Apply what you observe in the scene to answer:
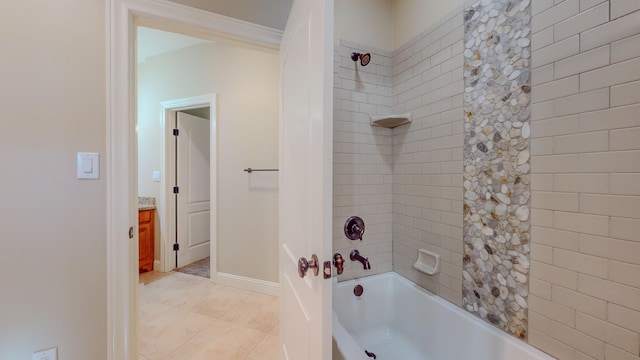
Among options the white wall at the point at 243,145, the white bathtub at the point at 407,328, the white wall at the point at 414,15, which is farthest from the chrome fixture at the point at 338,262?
the white wall at the point at 243,145

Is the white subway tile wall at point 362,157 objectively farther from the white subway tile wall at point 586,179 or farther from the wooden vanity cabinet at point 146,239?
the wooden vanity cabinet at point 146,239

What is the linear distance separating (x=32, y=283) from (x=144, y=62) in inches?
122

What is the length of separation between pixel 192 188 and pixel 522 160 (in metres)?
3.52

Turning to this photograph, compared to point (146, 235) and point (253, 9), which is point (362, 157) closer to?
point (253, 9)

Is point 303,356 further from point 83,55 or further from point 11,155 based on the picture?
point 83,55

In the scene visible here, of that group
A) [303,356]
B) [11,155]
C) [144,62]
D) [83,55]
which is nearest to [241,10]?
[83,55]

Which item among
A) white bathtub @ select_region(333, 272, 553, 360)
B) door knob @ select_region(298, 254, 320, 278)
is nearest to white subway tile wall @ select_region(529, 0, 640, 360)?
white bathtub @ select_region(333, 272, 553, 360)

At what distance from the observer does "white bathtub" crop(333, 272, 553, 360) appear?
1127 millimetres

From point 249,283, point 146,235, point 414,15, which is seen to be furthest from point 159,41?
point 249,283

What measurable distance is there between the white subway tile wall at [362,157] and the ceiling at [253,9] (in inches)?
16.7

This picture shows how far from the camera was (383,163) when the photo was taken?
72.6 inches

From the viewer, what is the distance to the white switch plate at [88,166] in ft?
3.67

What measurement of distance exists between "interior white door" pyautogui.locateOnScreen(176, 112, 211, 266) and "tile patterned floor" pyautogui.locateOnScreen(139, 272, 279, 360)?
24.3 inches

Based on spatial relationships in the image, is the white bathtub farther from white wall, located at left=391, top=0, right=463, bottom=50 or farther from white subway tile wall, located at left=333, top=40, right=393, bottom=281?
white wall, located at left=391, top=0, right=463, bottom=50
